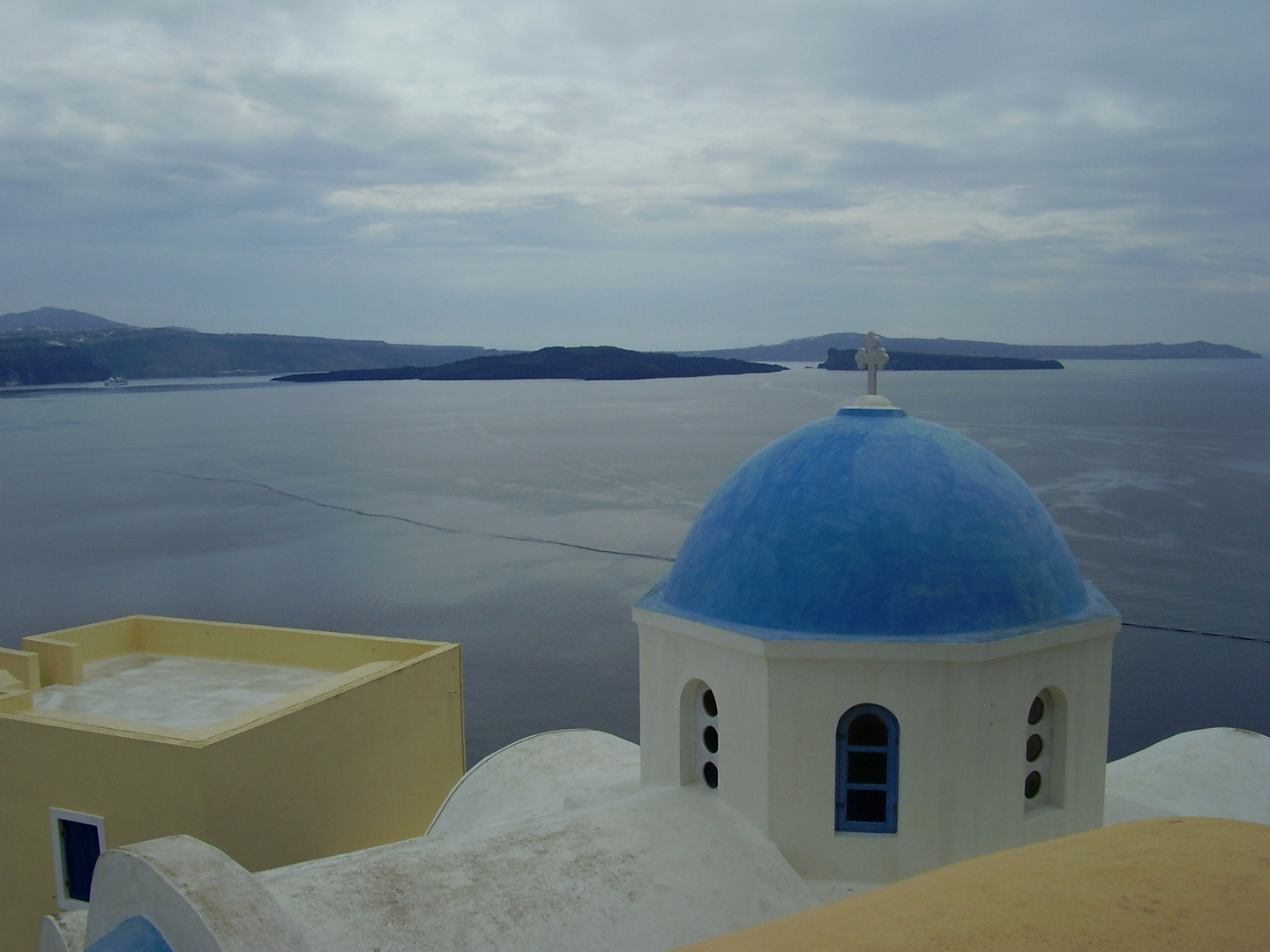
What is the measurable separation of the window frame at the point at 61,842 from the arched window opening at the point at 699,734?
6461 millimetres

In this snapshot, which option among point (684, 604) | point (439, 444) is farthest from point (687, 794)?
point (439, 444)

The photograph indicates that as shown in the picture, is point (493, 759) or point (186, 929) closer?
point (186, 929)

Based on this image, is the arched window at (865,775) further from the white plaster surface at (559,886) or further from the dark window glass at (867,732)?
the white plaster surface at (559,886)

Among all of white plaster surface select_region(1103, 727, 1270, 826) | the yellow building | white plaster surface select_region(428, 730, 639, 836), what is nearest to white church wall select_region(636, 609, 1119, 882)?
white plaster surface select_region(1103, 727, 1270, 826)

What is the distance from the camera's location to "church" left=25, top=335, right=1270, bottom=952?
271 inches

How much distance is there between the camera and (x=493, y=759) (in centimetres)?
1172

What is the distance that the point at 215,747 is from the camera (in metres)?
10.2

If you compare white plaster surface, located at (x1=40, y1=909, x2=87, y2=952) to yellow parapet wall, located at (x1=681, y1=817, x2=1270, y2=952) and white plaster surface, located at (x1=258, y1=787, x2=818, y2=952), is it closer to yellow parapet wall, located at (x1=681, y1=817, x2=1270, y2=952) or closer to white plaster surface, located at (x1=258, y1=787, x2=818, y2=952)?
white plaster surface, located at (x1=258, y1=787, x2=818, y2=952)

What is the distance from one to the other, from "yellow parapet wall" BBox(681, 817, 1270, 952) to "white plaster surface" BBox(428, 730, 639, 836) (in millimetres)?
6244

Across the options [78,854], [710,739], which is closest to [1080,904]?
[710,739]

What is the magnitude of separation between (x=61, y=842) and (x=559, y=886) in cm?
739

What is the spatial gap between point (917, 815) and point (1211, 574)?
31.3 meters

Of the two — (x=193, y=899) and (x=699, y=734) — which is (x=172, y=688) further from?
(x=193, y=899)

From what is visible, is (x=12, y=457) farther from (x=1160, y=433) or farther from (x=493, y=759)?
(x=1160, y=433)
